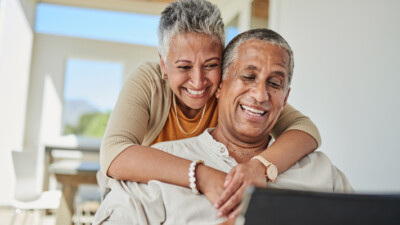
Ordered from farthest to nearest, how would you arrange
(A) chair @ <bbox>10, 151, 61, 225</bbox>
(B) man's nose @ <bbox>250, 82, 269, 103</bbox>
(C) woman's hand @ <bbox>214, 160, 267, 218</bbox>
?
(A) chair @ <bbox>10, 151, 61, 225</bbox> → (B) man's nose @ <bbox>250, 82, 269, 103</bbox> → (C) woman's hand @ <bbox>214, 160, 267, 218</bbox>

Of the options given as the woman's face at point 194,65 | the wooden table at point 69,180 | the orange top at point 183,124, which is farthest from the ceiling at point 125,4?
the woman's face at point 194,65

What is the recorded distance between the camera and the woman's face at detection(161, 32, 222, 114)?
160 cm

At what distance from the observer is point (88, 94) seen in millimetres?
8789

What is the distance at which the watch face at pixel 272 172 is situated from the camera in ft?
4.41

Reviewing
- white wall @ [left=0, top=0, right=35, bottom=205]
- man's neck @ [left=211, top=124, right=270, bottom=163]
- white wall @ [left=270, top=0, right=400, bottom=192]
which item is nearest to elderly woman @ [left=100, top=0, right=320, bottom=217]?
man's neck @ [left=211, top=124, right=270, bottom=163]

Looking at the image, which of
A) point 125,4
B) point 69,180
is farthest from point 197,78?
point 125,4

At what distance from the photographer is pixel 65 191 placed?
3281mm

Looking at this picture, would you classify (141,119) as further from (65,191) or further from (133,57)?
(133,57)

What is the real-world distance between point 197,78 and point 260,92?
10.5 inches

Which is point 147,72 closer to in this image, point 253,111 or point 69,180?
point 253,111

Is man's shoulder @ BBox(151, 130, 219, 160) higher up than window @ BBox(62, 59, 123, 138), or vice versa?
man's shoulder @ BBox(151, 130, 219, 160)

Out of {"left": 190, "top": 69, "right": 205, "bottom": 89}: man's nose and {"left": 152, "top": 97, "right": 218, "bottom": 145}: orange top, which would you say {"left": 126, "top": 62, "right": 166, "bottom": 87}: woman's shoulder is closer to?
{"left": 152, "top": 97, "right": 218, "bottom": 145}: orange top

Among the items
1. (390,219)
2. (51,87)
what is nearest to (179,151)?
(390,219)

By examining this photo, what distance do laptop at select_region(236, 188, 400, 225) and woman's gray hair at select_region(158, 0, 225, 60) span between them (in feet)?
3.30
